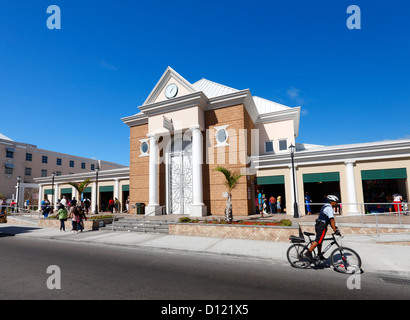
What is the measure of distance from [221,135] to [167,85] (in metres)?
6.47

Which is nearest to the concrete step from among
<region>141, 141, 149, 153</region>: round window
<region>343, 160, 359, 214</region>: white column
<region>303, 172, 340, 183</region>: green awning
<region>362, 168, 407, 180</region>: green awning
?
<region>141, 141, 149, 153</region>: round window

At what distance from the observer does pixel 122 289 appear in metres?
5.16

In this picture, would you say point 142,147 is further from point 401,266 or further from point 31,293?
point 401,266

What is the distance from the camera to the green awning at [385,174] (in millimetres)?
14742

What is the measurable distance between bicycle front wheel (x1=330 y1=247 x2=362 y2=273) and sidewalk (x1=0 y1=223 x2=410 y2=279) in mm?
595

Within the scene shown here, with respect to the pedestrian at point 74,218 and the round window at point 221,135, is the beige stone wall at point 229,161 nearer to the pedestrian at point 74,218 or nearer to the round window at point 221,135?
the round window at point 221,135

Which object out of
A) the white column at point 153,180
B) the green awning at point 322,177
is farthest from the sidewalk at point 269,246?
the green awning at point 322,177

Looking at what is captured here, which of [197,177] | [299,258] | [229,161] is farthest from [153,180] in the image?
[299,258]

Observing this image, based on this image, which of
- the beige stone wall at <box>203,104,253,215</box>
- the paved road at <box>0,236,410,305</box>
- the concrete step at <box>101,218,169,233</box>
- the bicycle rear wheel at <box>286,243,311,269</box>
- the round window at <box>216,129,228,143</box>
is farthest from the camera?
the round window at <box>216,129,228,143</box>

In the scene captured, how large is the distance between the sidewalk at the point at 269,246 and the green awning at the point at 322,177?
6309mm

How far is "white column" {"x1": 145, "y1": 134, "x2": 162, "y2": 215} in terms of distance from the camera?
18.1 m

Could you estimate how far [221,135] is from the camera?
17750 millimetres

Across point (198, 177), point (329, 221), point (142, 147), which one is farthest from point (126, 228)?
point (329, 221)

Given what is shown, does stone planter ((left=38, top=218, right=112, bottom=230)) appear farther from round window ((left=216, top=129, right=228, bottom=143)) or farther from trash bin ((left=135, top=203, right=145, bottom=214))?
round window ((left=216, top=129, right=228, bottom=143))
